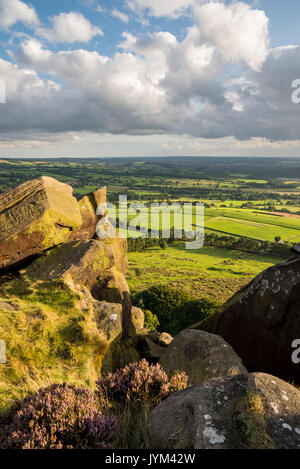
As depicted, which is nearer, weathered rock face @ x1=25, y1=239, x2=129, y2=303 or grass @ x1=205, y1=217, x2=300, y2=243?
weathered rock face @ x1=25, y1=239, x2=129, y2=303

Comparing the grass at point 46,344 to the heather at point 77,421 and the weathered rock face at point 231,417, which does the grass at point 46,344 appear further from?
the weathered rock face at point 231,417

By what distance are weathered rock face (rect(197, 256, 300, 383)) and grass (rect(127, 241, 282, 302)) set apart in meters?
69.7

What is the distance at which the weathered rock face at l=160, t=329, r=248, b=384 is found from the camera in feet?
39.3

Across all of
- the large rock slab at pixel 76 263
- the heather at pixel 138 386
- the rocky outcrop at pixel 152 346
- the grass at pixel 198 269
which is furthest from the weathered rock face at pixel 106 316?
the grass at pixel 198 269

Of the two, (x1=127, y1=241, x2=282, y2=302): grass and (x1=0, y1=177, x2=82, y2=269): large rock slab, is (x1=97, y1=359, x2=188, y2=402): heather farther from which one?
(x1=127, y1=241, x2=282, y2=302): grass

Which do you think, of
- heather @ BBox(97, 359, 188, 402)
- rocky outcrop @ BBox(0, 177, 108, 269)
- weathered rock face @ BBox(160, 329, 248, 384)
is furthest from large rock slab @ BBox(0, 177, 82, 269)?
heather @ BBox(97, 359, 188, 402)

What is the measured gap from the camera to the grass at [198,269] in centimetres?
9606

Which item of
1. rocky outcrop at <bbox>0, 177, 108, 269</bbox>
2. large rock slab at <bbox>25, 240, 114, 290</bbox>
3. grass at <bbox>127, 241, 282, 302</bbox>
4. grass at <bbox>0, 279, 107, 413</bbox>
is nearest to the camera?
grass at <bbox>0, 279, 107, 413</bbox>

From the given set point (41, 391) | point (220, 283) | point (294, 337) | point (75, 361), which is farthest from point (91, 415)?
point (220, 283)

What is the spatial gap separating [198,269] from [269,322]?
342ft

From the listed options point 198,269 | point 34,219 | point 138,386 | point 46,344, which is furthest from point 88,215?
point 198,269

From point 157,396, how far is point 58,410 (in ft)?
9.97

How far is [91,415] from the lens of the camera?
579 centimetres

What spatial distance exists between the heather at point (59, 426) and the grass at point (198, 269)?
80.8m
